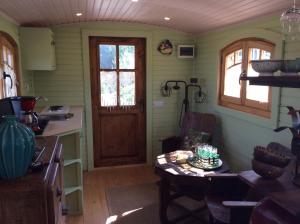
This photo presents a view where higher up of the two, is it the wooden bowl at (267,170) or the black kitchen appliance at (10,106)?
the black kitchen appliance at (10,106)

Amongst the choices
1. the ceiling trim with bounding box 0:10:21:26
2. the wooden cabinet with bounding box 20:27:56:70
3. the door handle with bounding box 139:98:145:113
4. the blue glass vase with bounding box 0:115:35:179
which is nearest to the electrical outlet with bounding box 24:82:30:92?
the wooden cabinet with bounding box 20:27:56:70

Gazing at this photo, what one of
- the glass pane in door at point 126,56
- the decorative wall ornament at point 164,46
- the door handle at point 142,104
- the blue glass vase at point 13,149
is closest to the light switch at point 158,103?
the door handle at point 142,104

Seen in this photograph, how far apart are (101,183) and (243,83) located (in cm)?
244

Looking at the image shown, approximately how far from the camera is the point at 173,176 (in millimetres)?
2758

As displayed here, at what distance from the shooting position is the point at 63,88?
4281mm

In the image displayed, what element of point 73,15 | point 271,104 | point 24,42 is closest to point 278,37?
point 271,104

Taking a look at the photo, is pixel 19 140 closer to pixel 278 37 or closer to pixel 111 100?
pixel 278 37

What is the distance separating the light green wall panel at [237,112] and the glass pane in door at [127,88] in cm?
110

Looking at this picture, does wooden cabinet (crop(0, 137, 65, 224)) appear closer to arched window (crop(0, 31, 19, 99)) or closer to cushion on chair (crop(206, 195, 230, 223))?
cushion on chair (crop(206, 195, 230, 223))

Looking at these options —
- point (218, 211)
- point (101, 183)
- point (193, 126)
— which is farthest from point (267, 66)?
point (101, 183)

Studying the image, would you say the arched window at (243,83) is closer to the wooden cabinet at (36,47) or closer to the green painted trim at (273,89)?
the green painted trim at (273,89)

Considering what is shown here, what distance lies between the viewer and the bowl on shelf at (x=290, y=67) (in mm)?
1593

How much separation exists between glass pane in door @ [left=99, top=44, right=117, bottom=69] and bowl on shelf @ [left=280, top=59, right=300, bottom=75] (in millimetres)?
3106

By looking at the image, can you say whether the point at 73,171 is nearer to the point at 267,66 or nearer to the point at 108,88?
the point at 108,88
